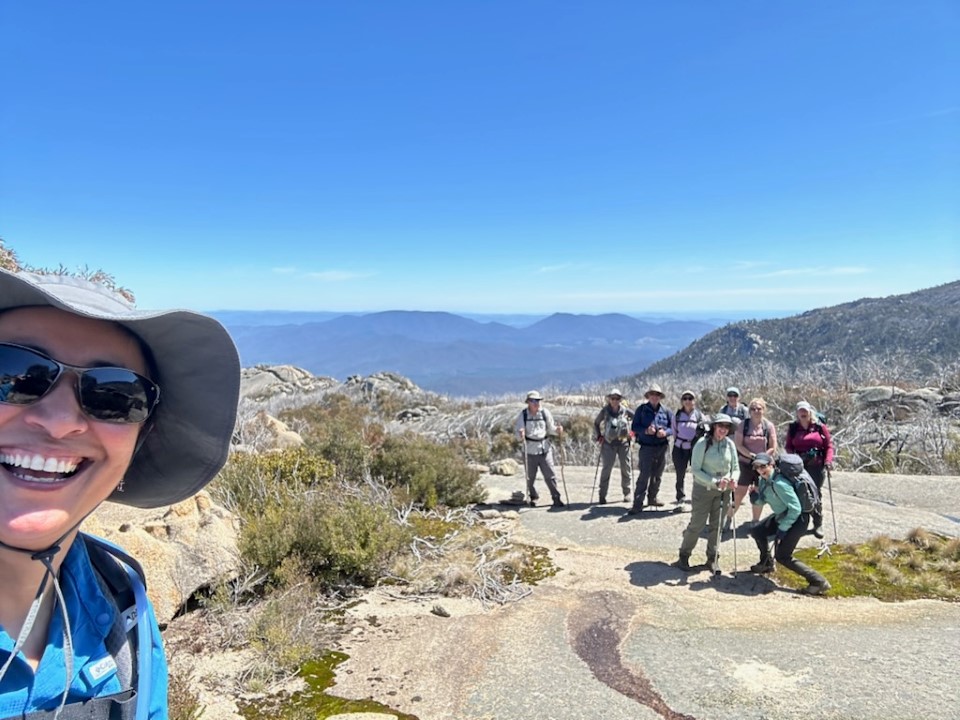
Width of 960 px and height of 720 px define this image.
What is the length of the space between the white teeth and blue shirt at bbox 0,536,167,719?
338mm

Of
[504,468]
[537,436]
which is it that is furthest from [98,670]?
[504,468]

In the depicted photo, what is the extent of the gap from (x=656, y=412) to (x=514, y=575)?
3538 millimetres

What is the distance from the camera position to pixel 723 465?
652 centimetres

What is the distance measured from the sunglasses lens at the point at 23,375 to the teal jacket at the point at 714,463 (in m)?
6.56

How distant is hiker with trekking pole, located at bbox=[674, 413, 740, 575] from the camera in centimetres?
654

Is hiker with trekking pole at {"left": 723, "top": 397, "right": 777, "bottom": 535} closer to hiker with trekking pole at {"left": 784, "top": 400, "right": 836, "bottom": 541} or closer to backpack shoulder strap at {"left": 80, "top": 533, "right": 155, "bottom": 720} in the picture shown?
hiker with trekking pole at {"left": 784, "top": 400, "right": 836, "bottom": 541}

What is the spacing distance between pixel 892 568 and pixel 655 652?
3516 millimetres

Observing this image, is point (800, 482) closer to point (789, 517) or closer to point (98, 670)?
point (789, 517)

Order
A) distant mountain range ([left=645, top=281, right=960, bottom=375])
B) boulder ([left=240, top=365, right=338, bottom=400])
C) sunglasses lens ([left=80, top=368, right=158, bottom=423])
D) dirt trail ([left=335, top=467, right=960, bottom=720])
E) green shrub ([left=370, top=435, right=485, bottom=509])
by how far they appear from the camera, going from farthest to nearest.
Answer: distant mountain range ([left=645, top=281, right=960, bottom=375])
boulder ([left=240, top=365, right=338, bottom=400])
green shrub ([left=370, top=435, right=485, bottom=509])
dirt trail ([left=335, top=467, right=960, bottom=720])
sunglasses lens ([left=80, top=368, right=158, bottom=423])

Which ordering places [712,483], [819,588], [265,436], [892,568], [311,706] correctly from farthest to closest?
[265,436] → [712,483] → [892,568] → [819,588] → [311,706]

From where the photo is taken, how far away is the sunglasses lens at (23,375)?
1142 mm

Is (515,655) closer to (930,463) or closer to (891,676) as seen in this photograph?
(891,676)

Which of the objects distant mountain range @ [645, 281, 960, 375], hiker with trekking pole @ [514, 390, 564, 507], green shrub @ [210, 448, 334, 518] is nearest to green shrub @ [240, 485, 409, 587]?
green shrub @ [210, 448, 334, 518]

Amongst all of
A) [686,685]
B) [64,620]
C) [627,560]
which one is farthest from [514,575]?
[64,620]
